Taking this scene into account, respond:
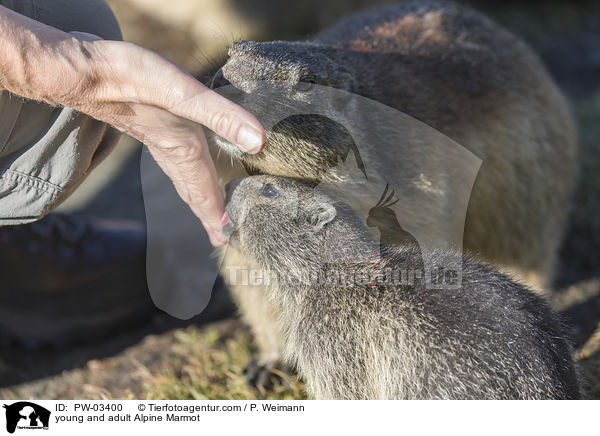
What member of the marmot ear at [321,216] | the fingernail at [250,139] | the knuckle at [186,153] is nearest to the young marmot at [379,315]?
the marmot ear at [321,216]

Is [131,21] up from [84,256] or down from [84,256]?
up

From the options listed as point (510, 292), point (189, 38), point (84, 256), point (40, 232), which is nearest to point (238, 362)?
point (84, 256)

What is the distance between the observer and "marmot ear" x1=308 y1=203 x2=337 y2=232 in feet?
7.54

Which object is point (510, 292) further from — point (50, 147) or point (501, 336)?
point (50, 147)

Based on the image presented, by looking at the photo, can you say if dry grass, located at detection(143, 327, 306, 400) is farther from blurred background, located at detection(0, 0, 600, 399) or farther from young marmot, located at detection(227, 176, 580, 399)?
young marmot, located at detection(227, 176, 580, 399)

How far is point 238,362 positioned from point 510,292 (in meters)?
1.81

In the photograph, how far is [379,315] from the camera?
2076 mm

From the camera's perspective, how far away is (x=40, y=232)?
3.51 metres

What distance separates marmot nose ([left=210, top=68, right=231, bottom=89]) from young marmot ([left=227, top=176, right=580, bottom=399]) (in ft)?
1.32

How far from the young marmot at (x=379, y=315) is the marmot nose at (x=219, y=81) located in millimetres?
403
